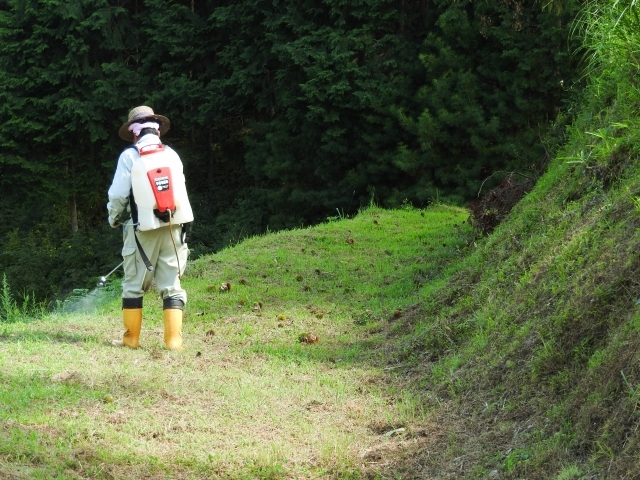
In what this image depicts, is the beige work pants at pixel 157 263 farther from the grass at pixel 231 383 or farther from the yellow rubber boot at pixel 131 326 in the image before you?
the grass at pixel 231 383

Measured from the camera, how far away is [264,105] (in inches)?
872

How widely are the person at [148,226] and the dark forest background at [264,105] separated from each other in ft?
28.9

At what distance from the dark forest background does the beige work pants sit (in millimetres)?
8858

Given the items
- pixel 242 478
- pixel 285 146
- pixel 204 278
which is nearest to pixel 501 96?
pixel 285 146

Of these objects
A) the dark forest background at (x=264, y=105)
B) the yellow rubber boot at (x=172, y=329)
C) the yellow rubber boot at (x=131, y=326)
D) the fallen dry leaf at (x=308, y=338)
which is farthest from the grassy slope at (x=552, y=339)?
the dark forest background at (x=264, y=105)

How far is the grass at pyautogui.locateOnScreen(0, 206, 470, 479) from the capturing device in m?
5.61

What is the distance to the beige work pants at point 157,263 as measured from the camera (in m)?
8.36

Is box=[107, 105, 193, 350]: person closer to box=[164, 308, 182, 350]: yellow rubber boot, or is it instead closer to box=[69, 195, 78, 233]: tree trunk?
box=[164, 308, 182, 350]: yellow rubber boot

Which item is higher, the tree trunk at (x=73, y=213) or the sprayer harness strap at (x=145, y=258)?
the sprayer harness strap at (x=145, y=258)

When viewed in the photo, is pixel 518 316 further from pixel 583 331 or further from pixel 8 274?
pixel 8 274

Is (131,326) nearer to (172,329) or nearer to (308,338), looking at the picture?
(172,329)

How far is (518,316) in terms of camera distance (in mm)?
6848

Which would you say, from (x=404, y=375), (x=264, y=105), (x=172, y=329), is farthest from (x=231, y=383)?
(x=264, y=105)

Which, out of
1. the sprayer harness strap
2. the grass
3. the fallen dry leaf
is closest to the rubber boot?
the grass
